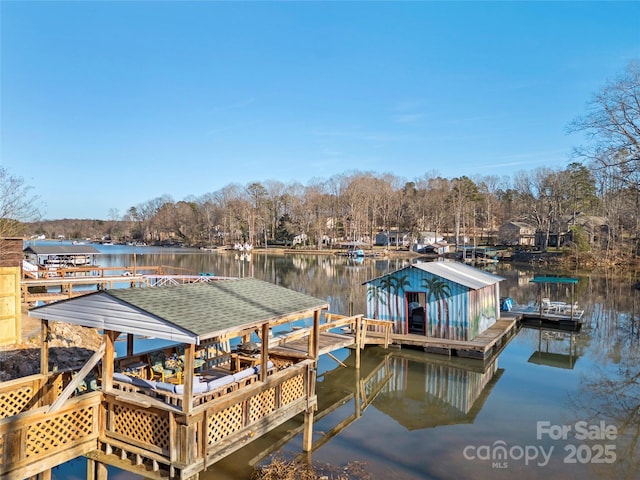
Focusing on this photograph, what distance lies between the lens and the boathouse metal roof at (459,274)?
1881 centimetres

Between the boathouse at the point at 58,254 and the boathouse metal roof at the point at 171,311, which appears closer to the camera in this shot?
the boathouse metal roof at the point at 171,311

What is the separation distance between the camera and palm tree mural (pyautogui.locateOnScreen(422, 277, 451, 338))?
60.4ft

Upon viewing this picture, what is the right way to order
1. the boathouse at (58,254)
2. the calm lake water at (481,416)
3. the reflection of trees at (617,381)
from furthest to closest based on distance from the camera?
the boathouse at (58,254), the reflection of trees at (617,381), the calm lake water at (481,416)

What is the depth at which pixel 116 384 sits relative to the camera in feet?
25.5

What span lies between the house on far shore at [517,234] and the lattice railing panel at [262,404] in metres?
82.1

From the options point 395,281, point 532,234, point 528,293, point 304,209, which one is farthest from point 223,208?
point 395,281

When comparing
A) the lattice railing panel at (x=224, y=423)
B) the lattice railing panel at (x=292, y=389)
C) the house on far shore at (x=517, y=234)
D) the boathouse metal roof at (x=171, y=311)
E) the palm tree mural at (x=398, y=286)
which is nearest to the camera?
the boathouse metal roof at (x=171, y=311)

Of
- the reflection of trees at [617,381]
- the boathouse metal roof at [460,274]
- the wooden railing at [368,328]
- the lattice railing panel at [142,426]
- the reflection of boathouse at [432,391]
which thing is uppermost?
the boathouse metal roof at [460,274]

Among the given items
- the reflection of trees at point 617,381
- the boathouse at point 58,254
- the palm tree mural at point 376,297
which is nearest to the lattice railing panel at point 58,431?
the reflection of trees at point 617,381

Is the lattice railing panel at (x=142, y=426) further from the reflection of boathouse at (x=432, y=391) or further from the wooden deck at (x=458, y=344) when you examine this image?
the wooden deck at (x=458, y=344)

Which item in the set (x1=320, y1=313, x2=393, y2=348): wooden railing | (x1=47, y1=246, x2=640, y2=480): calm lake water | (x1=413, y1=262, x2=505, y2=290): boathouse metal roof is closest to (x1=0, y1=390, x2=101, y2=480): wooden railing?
(x1=47, y1=246, x2=640, y2=480): calm lake water

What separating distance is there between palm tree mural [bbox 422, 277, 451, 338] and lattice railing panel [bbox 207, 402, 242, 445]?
1237 cm

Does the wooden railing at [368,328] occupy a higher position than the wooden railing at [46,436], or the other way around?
the wooden railing at [46,436]

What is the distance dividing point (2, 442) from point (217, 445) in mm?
3061
